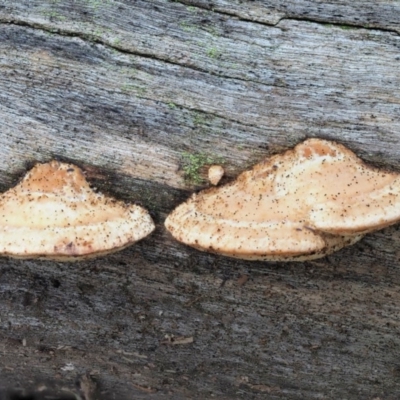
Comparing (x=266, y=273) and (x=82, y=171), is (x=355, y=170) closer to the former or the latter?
(x=266, y=273)

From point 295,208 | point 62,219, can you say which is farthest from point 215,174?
point 62,219

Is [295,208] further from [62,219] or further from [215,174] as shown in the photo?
[62,219]

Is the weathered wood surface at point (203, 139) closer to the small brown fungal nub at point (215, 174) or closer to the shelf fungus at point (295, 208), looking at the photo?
the small brown fungal nub at point (215, 174)

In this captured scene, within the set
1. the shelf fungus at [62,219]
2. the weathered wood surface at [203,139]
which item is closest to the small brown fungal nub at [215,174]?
the weathered wood surface at [203,139]

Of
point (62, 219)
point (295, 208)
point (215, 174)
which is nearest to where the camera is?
point (295, 208)

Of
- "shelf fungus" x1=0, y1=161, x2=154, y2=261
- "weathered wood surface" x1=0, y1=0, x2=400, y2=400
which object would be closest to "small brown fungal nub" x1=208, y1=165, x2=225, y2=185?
"weathered wood surface" x1=0, y1=0, x2=400, y2=400

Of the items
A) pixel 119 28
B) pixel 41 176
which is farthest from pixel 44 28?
pixel 41 176
